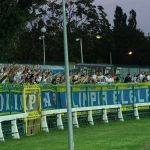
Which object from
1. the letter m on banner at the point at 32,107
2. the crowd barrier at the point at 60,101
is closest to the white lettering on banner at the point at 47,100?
the crowd barrier at the point at 60,101

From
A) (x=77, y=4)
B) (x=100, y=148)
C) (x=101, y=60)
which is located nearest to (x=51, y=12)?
(x=77, y=4)

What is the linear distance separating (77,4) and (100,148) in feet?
323

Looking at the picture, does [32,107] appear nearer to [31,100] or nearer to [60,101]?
[31,100]

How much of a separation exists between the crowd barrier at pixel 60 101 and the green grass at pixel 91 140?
0.81 meters

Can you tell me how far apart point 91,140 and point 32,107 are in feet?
13.2

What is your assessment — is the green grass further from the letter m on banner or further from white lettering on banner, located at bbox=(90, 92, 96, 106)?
white lettering on banner, located at bbox=(90, 92, 96, 106)

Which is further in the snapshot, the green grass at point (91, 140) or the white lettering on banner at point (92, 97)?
the white lettering on banner at point (92, 97)

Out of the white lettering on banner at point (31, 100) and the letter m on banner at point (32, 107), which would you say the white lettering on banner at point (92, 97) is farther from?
the white lettering on banner at point (31, 100)

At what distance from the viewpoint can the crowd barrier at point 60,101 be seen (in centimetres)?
2077

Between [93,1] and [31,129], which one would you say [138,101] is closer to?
[31,129]

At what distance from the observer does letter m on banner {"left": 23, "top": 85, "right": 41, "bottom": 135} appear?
21.3 meters

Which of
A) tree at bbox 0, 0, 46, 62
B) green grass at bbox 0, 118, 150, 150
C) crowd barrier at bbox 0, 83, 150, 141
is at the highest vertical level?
tree at bbox 0, 0, 46, 62

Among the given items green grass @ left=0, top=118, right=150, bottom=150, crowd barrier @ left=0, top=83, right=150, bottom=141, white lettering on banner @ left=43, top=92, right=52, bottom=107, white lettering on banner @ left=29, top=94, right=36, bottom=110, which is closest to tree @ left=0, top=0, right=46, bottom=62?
crowd barrier @ left=0, top=83, right=150, bottom=141

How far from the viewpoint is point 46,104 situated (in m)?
23.5
